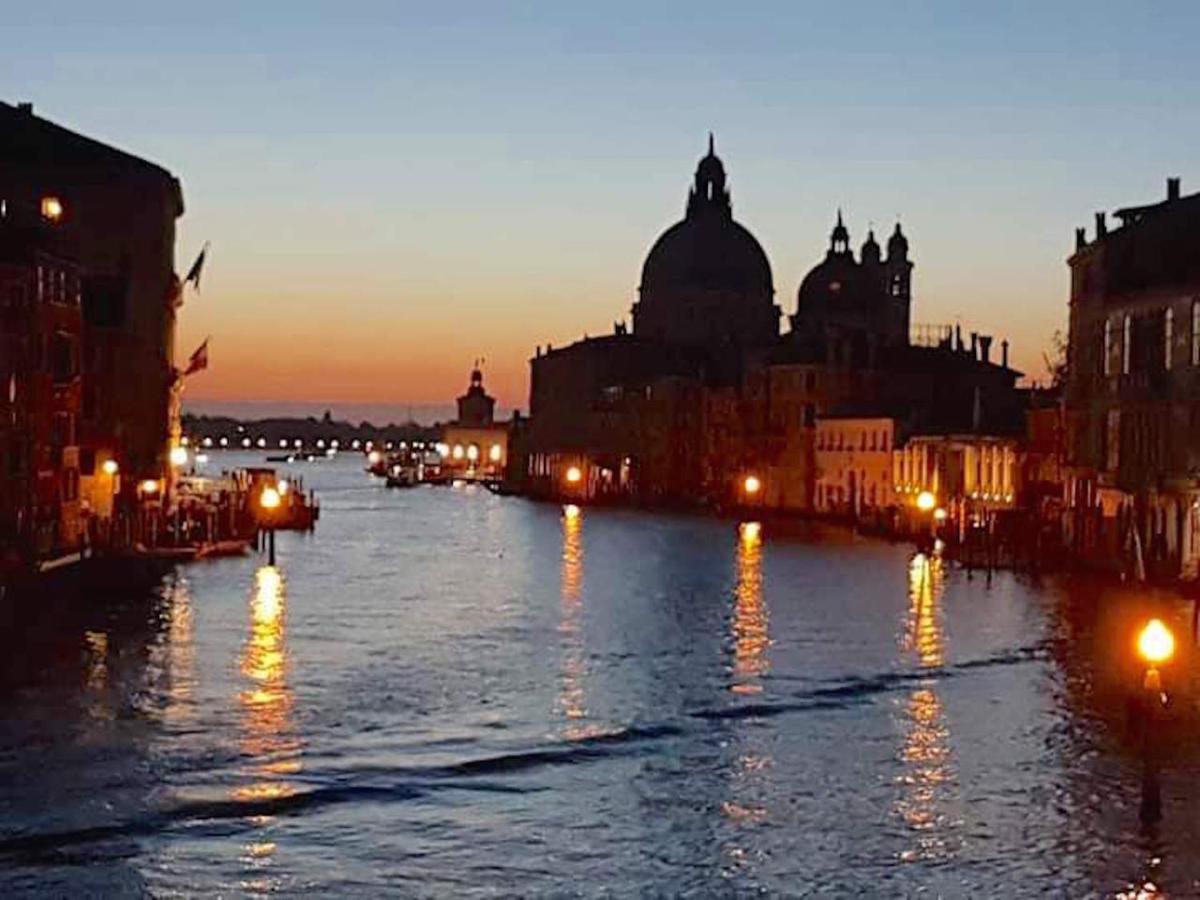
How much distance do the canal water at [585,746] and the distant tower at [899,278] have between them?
62717 millimetres

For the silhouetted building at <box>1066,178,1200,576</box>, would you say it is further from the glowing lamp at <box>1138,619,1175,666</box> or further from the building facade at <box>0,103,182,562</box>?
the building facade at <box>0,103,182,562</box>

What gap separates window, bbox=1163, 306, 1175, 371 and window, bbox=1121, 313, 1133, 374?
6.78ft

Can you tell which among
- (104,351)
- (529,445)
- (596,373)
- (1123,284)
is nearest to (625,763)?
(1123,284)

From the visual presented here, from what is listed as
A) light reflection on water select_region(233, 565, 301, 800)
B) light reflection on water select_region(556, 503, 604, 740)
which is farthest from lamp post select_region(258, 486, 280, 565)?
light reflection on water select_region(233, 565, 301, 800)

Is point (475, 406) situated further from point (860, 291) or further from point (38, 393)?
point (38, 393)

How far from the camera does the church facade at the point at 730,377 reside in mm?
78875

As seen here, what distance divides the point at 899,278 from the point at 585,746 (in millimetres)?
84006

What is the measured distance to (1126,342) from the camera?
136 feet

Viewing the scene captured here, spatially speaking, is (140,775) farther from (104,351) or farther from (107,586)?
(104,351)

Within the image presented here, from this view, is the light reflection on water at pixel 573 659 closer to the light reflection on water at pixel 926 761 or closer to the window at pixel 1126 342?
the light reflection on water at pixel 926 761

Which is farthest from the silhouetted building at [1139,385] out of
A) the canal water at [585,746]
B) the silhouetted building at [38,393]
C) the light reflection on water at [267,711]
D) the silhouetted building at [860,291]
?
the silhouetted building at [860,291]

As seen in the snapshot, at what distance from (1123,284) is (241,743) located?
89.0ft

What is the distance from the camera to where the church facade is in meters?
78.9

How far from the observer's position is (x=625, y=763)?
63.5ft
